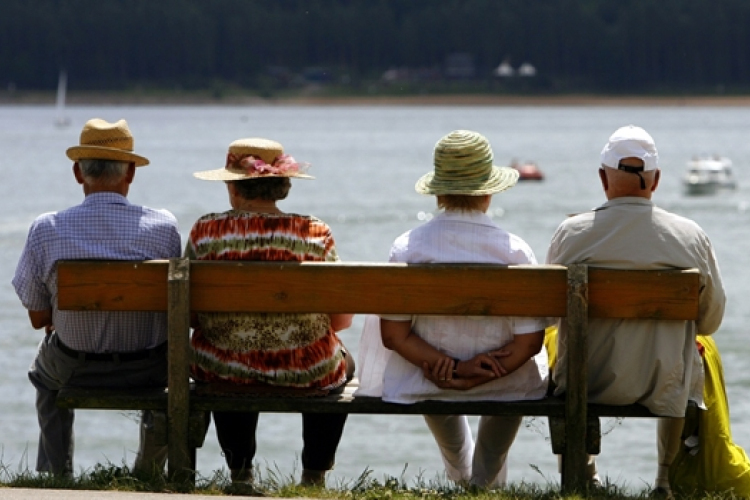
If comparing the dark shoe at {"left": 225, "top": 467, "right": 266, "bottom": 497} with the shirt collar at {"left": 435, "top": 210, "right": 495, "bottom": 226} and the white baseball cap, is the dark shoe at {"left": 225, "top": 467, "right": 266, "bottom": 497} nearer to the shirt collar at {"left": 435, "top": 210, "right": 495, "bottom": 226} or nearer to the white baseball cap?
the shirt collar at {"left": 435, "top": 210, "right": 495, "bottom": 226}

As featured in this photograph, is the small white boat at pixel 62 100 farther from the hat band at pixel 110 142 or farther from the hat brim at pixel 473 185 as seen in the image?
the hat brim at pixel 473 185

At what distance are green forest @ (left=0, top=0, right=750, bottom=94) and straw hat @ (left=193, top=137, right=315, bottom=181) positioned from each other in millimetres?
134877

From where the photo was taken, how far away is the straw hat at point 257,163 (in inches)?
175

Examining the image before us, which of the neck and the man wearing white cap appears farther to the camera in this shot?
the neck

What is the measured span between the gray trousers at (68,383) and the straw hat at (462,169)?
1.16 m

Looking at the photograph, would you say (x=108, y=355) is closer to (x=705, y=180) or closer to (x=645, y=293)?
(x=645, y=293)

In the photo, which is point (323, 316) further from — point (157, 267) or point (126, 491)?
point (126, 491)

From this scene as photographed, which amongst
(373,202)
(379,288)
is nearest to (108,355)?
(379,288)

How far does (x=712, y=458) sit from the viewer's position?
4.47 meters

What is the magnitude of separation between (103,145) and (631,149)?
181 centimetres

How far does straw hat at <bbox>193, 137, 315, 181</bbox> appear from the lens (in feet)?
14.6

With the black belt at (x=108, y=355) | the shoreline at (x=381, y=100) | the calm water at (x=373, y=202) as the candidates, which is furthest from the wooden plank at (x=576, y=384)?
the shoreline at (x=381, y=100)

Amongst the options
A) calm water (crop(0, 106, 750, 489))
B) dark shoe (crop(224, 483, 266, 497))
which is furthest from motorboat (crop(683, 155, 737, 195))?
dark shoe (crop(224, 483, 266, 497))

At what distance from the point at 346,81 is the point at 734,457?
14251 centimetres
